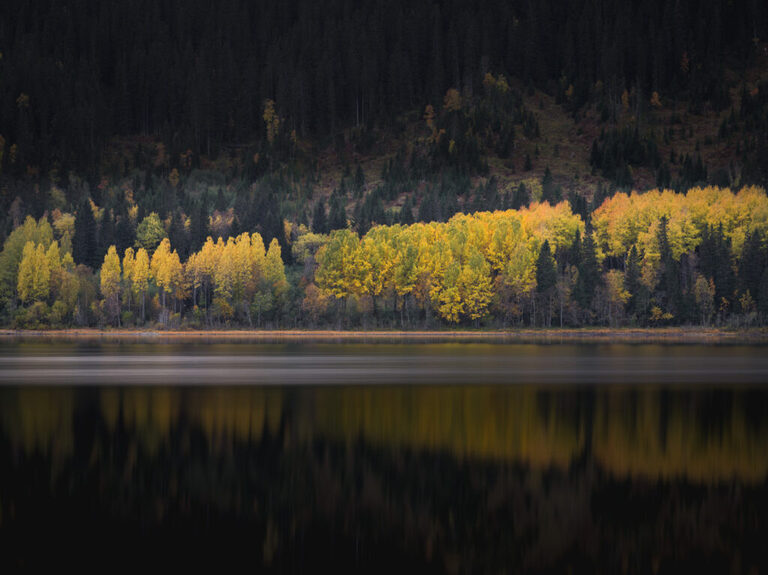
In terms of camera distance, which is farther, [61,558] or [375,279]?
[375,279]

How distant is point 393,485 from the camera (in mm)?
24000

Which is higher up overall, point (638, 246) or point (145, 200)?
point (145, 200)

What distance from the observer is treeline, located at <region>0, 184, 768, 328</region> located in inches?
5261

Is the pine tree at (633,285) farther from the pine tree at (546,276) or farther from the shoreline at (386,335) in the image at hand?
the pine tree at (546,276)

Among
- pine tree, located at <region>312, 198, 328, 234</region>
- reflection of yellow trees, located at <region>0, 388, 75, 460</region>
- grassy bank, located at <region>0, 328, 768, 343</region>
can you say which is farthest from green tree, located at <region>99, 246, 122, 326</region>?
reflection of yellow trees, located at <region>0, 388, 75, 460</region>

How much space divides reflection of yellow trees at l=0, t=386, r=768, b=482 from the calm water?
0.13 metres

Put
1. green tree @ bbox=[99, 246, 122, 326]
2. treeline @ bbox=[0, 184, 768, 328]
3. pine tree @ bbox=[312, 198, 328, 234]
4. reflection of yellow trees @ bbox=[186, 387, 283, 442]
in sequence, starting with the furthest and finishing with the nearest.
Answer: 1. pine tree @ bbox=[312, 198, 328, 234]
2. green tree @ bbox=[99, 246, 122, 326]
3. treeline @ bbox=[0, 184, 768, 328]
4. reflection of yellow trees @ bbox=[186, 387, 283, 442]

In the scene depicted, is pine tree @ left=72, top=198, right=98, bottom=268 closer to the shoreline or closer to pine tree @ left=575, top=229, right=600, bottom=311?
the shoreline

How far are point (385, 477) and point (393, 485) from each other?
96cm

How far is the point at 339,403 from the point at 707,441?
16.9 meters

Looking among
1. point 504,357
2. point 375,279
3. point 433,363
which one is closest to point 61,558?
point 433,363

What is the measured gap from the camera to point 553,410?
39.7m

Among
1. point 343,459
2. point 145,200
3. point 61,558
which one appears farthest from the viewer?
point 145,200

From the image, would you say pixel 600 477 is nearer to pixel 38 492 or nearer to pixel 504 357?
pixel 38 492
